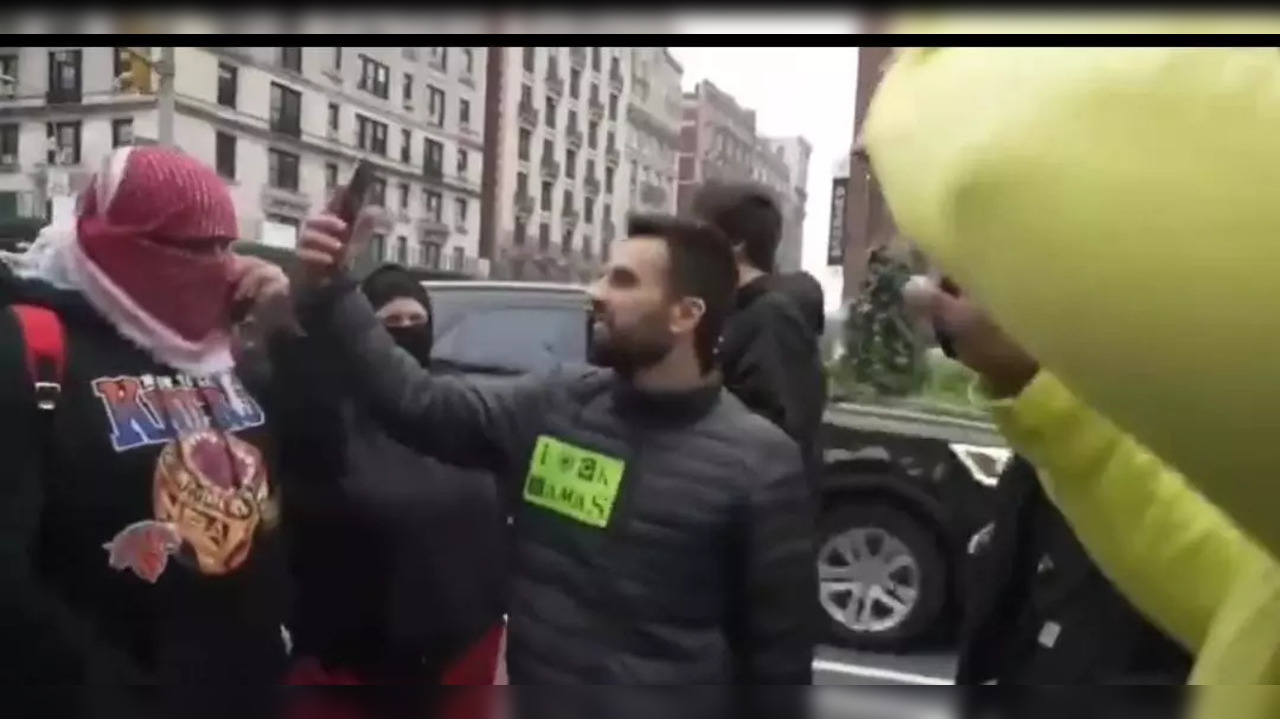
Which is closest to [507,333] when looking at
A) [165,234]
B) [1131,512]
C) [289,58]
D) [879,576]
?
[165,234]

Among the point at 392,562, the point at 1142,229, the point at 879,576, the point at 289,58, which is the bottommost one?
the point at 879,576

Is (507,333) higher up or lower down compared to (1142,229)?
lower down

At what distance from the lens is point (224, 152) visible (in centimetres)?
127

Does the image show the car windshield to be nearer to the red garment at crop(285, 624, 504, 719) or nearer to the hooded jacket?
the hooded jacket

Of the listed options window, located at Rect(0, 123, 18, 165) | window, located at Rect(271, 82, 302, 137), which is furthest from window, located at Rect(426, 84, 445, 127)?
window, located at Rect(0, 123, 18, 165)

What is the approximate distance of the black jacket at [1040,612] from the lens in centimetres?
134

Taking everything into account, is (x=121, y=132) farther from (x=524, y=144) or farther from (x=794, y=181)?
(x=794, y=181)

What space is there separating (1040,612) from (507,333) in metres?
0.70

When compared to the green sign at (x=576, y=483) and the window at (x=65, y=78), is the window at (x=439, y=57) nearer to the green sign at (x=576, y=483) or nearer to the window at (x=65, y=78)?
the window at (x=65, y=78)

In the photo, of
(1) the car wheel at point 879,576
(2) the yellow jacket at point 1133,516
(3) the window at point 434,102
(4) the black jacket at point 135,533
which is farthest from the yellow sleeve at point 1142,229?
(1) the car wheel at point 879,576

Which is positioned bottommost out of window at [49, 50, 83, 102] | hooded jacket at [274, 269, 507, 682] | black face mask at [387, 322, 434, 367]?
hooded jacket at [274, 269, 507, 682]

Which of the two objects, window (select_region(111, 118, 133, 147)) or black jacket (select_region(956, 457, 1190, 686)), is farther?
black jacket (select_region(956, 457, 1190, 686))

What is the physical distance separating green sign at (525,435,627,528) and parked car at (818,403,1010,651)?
299 mm

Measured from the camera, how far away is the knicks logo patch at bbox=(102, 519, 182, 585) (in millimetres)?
1352
